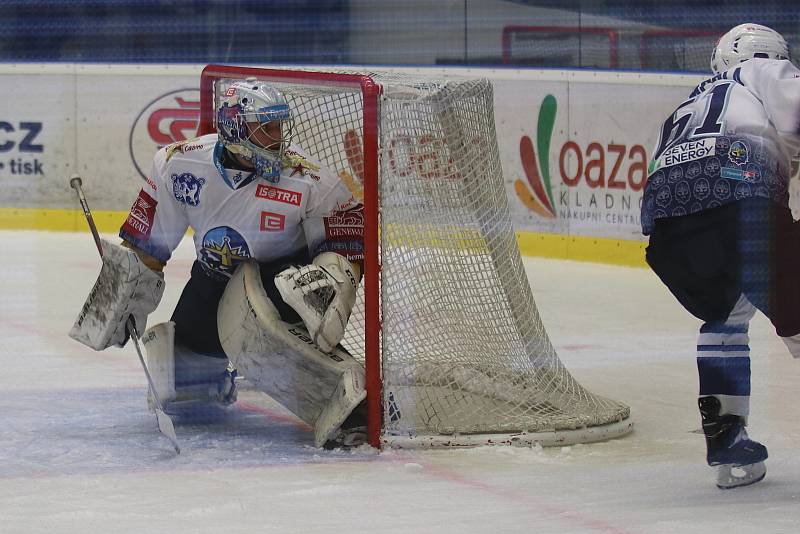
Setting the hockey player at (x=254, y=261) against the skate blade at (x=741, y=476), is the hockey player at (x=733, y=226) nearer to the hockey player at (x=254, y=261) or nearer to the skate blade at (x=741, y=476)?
the skate blade at (x=741, y=476)

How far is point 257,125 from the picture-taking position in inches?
130

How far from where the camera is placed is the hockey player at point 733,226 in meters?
2.87

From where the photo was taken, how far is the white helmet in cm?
300

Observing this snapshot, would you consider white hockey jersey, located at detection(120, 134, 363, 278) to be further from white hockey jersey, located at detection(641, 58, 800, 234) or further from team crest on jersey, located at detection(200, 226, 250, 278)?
white hockey jersey, located at detection(641, 58, 800, 234)

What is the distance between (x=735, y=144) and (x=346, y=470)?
1.04m

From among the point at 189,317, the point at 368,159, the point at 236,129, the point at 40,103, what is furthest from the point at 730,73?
the point at 40,103

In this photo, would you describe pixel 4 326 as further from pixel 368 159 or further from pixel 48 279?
pixel 368 159

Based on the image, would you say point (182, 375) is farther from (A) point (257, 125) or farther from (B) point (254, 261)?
(A) point (257, 125)

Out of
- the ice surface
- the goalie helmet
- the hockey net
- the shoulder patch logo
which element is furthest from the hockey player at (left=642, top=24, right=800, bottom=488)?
the hockey net

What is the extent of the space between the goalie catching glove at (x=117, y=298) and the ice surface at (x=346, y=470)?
225 millimetres

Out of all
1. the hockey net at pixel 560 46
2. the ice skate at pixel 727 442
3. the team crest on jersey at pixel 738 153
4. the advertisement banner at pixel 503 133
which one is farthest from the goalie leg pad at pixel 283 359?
the hockey net at pixel 560 46

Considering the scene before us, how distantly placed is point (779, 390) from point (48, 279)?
3.35 m

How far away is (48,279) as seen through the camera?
6.19m

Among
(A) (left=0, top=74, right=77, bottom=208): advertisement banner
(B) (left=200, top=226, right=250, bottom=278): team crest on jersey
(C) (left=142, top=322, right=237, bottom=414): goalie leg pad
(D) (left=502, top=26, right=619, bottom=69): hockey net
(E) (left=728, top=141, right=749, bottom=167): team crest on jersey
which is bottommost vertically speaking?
(C) (left=142, top=322, right=237, bottom=414): goalie leg pad
